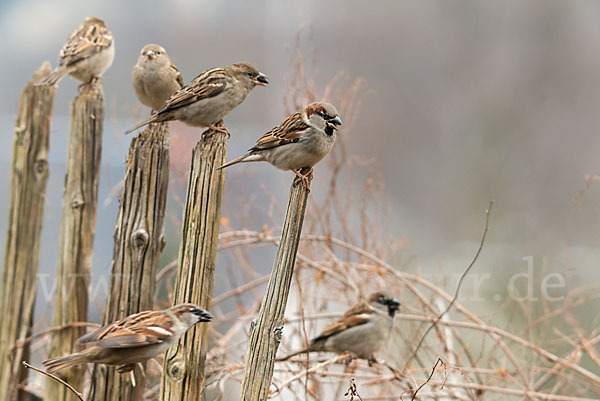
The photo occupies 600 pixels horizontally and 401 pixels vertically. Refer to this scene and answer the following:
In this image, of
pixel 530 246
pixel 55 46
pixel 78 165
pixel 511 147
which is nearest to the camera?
pixel 78 165

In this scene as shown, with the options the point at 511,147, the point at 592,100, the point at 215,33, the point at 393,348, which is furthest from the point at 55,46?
the point at 592,100

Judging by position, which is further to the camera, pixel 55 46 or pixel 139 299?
pixel 55 46

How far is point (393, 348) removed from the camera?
5168 millimetres

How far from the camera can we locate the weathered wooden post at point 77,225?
3.38 m

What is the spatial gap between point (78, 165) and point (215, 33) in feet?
14.1

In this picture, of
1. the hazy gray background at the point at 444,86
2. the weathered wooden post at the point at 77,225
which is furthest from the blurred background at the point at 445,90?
the weathered wooden post at the point at 77,225

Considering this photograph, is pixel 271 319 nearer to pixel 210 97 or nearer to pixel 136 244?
pixel 136 244

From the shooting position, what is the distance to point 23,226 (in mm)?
3680

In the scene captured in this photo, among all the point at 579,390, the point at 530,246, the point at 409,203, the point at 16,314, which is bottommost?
the point at 579,390

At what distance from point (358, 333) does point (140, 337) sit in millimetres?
1935

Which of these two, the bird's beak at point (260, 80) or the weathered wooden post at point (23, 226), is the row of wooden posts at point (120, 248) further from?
the bird's beak at point (260, 80)

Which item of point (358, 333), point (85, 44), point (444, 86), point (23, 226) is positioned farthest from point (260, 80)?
point (444, 86)

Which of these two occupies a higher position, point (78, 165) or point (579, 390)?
point (78, 165)

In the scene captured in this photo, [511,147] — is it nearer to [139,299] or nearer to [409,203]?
Result: [409,203]
